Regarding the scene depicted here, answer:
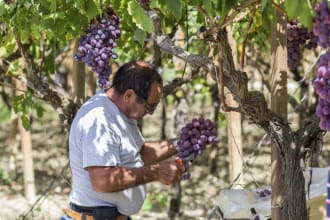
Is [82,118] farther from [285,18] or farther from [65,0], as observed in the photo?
[285,18]

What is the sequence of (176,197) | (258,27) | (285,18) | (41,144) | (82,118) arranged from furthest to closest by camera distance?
(41,144)
(176,197)
(258,27)
(82,118)
(285,18)

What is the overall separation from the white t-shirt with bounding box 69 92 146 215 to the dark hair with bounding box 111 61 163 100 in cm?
12

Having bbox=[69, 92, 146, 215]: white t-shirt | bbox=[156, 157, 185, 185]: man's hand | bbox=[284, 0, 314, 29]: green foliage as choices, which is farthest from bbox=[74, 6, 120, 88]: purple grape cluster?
bbox=[284, 0, 314, 29]: green foliage

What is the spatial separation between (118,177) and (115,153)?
0.41ft

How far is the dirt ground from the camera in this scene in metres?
6.88

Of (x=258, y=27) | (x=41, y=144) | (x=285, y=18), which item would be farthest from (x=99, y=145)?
(x=41, y=144)

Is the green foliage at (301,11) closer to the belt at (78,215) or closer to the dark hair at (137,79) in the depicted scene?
the dark hair at (137,79)

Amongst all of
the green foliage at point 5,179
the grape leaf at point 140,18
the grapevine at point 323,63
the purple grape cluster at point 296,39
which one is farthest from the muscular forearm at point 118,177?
the green foliage at point 5,179

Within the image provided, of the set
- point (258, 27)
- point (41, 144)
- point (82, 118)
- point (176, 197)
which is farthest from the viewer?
point (41, 144)

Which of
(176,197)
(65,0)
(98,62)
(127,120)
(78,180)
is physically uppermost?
(65,0)

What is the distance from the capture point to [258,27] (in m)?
4.23

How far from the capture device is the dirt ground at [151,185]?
6.88 m

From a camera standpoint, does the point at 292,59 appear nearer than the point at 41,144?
Yes

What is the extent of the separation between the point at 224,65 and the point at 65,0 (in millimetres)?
788
